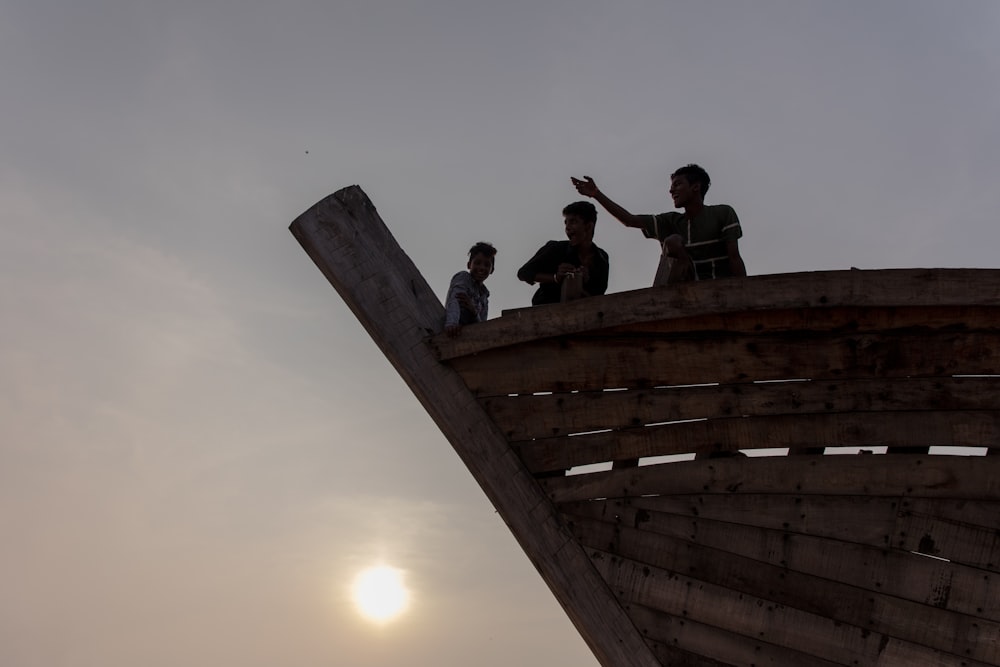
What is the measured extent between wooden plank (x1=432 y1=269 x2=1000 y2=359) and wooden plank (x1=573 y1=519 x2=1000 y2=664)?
3.61 feet

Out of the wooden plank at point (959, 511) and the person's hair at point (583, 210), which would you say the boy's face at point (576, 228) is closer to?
the person's hair at point (583, 210)

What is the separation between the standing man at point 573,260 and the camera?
566cm

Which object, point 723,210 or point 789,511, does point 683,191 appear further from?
point 789,511

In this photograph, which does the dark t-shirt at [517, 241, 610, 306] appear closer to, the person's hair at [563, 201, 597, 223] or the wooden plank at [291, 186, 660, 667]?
the person's hair at [563, 201, 597, 223]

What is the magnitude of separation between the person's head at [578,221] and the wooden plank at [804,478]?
1575 mm

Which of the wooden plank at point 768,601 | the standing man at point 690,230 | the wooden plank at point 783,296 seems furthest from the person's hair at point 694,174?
the wooden plank at point 768,601

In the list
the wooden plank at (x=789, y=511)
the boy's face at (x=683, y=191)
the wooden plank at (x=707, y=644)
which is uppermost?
the boy's face at (x=683, y=191)

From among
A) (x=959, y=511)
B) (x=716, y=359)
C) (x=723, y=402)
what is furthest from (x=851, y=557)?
(x=716, y=359)

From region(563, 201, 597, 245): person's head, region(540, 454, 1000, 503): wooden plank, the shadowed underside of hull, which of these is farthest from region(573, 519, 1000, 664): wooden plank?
region(563, 201, 597, 245): person's head

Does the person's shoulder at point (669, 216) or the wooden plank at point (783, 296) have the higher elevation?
the person's shoulder at point (669, 216)

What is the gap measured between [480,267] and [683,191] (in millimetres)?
1360

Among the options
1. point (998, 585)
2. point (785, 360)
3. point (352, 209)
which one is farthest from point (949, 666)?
point (352, 209)

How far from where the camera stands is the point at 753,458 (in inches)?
188

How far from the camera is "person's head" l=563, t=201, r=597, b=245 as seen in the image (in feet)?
18.6
